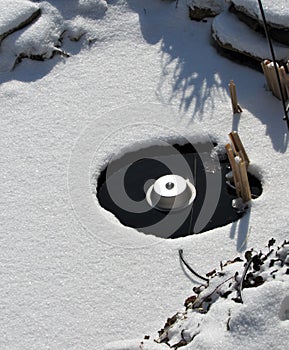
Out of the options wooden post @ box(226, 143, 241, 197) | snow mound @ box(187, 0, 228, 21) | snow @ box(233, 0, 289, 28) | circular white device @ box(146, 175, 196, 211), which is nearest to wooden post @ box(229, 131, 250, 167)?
wooden post @ box(226, 143, 241, 197)

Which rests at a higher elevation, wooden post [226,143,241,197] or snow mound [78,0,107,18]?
snow mound [78,0,107,18]

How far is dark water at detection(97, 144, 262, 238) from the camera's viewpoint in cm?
587

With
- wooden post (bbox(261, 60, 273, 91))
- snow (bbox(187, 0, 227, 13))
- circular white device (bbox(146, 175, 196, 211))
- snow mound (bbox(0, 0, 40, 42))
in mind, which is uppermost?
snow (bbox(187, 0, 227, 13))

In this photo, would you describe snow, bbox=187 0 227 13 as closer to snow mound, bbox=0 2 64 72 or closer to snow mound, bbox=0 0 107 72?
snow mound, bbox=0 0 107 72

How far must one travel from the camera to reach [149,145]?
21.5ft

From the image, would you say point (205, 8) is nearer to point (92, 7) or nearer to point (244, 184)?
point (92, 7)

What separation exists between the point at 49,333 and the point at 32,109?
2681 mm

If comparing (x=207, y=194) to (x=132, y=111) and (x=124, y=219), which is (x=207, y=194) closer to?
(x=124, y=219)

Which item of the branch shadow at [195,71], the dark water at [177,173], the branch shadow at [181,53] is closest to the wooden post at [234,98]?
the branch shadow at [195,71]

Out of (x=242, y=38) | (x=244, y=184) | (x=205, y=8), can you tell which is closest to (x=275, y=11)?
(x=242, y=38)

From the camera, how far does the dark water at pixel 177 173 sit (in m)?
5.87

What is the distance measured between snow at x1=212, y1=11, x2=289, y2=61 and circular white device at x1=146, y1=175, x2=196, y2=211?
168 centimetres

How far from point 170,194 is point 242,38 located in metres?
2.01

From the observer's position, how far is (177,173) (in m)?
6.32
